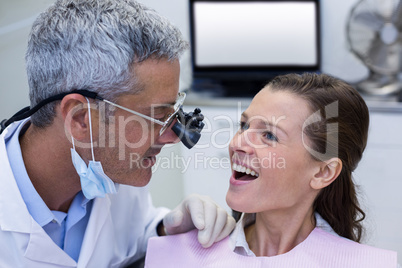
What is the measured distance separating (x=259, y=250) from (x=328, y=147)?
1.13 feet

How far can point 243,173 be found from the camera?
1620mm

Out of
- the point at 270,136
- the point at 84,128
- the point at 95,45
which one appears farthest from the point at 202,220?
the point at 95,45

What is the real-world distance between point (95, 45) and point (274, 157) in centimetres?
54

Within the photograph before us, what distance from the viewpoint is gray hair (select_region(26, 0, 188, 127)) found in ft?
4.55

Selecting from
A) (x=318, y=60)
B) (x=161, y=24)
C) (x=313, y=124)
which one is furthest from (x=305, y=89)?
(x=318, y=60)

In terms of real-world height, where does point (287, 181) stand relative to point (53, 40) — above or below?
below

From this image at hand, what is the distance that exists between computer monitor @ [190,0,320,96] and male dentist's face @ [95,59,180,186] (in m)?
1.59

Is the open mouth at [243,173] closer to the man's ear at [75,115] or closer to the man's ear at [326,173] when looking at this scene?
the man's ear at [326,173]

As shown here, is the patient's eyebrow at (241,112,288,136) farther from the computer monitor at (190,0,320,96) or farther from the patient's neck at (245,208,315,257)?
the computer monitor at (190,0,320,96)

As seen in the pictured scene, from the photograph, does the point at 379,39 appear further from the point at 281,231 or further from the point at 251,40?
the point at 281,231

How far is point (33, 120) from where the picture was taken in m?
1.54

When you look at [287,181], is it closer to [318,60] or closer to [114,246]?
[114,246]

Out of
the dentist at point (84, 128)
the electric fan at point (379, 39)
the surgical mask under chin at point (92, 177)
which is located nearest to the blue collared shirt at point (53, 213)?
the dentist at point (84, 128)

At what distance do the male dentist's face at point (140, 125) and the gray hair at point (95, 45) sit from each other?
29mm
